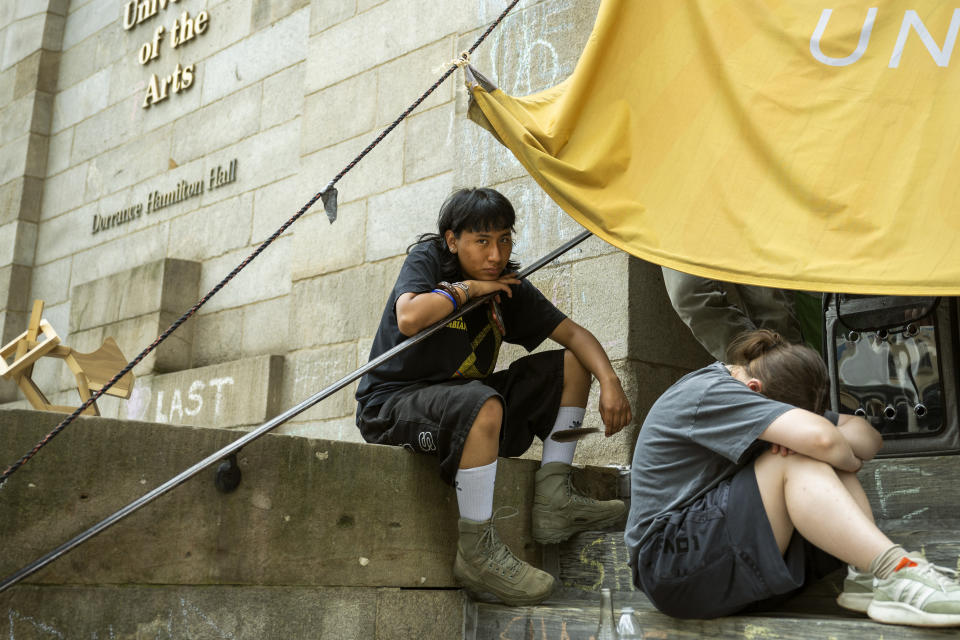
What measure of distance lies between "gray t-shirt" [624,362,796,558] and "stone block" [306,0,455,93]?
3.47 metres

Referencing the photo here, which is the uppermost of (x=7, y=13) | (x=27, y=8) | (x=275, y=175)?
(x=7, y=13)

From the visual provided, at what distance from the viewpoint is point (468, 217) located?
11.2 feet

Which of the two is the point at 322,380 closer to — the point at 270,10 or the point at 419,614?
the point at 419,614

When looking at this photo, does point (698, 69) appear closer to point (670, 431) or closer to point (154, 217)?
point (670, 431)

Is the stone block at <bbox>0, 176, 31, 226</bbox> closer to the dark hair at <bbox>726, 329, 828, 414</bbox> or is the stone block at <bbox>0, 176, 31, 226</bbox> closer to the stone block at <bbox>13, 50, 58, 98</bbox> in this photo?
the stone block at <bbox>13, 50, 58, 98</bbox>

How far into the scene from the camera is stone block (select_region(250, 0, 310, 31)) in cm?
705

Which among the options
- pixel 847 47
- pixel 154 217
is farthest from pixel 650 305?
pixel 154 217

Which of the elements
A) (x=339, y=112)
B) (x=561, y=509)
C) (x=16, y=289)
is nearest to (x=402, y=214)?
(x=339, y=112)

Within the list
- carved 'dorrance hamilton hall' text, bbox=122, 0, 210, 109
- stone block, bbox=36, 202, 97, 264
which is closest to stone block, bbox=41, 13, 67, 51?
carved 'dorrance hamilton hall' text, bbox=122, 0, 210, 109

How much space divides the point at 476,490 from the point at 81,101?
7237mm

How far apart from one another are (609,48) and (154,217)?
5.50 meters

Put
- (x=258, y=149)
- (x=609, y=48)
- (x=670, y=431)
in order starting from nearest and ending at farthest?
(x=670, y=431)
(x=609, y=48)
(x=258, y=149)

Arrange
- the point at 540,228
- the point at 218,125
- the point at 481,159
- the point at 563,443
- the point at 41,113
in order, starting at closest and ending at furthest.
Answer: the point at 563,443
the point at 540,228
the point at 481,159
the point at 218,125
the point at 41,113

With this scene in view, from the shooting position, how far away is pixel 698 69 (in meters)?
3.00
